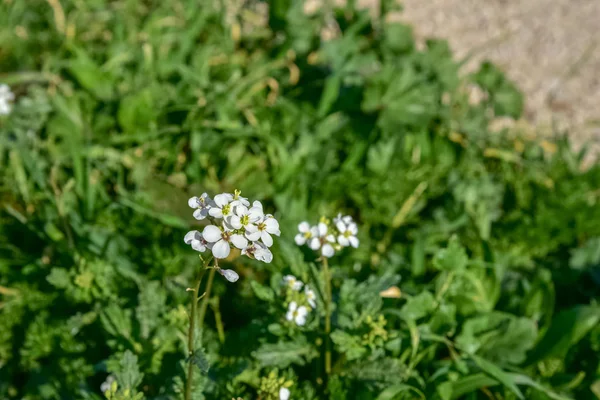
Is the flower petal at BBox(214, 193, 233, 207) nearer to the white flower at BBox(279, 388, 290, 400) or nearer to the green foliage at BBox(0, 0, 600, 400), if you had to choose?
the green foliage at BBox(0, 0, 600, 400)

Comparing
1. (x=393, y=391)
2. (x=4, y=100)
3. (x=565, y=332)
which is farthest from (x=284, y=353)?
(x=4, y=100)

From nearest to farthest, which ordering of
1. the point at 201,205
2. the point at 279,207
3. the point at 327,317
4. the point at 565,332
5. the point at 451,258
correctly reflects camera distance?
the point at 201,205
the point at 327,317
the point at 451,258
the point at 565,332
the point at 279,207

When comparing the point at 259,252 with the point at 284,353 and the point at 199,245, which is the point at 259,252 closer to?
the point at 199,245

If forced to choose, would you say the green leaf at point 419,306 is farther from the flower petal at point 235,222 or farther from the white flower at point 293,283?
the flower petal at point 235,222

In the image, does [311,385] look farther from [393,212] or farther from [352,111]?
[352,111]

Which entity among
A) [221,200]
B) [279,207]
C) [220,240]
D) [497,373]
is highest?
[279,207]

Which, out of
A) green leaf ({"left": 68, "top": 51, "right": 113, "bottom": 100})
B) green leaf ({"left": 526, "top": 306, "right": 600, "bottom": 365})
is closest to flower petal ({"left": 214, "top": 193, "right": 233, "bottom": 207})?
green leaf ({"left": 526, "top": 306, "right": 600, "bottom": 365})

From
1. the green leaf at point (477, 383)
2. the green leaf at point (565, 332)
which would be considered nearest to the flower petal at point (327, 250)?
the green leaf at point (477, 383)
